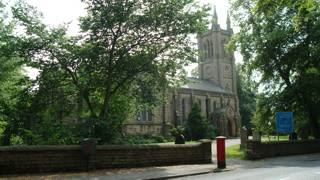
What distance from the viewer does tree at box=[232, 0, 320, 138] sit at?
32750 mm

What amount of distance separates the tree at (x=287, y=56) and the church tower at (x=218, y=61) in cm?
4286

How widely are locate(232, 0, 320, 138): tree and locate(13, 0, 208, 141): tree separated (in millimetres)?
10412

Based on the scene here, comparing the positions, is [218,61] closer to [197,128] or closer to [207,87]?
[207,87]

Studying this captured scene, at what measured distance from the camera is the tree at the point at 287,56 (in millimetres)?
32750

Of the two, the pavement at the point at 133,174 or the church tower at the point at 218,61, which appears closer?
the pavement at the point at 133,174

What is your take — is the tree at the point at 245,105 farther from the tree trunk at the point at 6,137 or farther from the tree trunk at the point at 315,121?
the tree trunk at the point at 6,137

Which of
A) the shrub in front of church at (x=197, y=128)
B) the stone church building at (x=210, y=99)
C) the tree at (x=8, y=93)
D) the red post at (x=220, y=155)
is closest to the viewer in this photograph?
the red post at (x=220, y=155)

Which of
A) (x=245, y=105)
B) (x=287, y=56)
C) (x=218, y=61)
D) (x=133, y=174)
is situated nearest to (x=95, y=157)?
(x=133, y=174)

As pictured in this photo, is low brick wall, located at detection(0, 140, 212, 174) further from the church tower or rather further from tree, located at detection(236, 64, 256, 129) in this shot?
tree, located at detection(236, 64, 256, 129)

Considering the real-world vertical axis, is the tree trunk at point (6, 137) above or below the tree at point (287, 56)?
below

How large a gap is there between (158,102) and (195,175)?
29.6 feet

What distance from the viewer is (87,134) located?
21.7 m

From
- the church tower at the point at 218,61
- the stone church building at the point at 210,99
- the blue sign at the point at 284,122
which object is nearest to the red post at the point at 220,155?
the blue sign at the point at 284,122

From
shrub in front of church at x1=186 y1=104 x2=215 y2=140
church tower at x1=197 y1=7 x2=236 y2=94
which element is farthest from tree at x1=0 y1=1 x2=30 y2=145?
church tower at x1=197 y1=7 x2=236 y2=94
